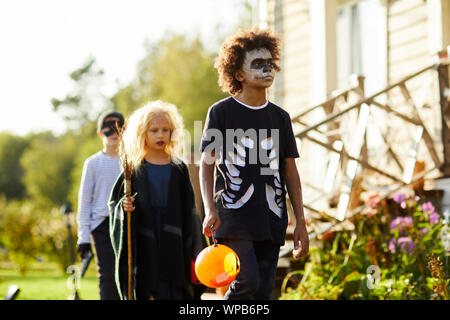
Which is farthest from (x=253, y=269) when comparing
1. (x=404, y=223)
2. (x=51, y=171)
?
(x=51, y=171)

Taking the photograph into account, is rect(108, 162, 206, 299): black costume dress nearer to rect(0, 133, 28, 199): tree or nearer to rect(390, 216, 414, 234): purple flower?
rect(390, 216, 414, 234): purple flower

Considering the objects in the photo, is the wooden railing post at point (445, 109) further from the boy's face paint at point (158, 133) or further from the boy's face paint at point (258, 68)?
the boy's face paint at point (258, 68)

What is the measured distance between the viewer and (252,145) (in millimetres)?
3514

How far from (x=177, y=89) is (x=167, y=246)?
30587mm

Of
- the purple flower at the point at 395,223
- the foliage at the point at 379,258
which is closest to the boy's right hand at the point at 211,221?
the foliage at the point at 379,258

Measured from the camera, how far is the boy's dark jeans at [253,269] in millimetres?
3375

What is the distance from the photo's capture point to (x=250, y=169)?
348 centimetres

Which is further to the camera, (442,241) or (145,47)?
(145,47)

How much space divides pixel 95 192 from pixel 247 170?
6.80 feet

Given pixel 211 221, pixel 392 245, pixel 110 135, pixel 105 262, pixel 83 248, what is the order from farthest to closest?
pixel 392 245 → pixel 110 135 → pixel 83 248 → pixel 105 262 → pixel 211 221

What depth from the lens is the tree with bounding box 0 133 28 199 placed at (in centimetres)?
5691

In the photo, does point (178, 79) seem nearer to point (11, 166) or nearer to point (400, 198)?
point (400, 198)
